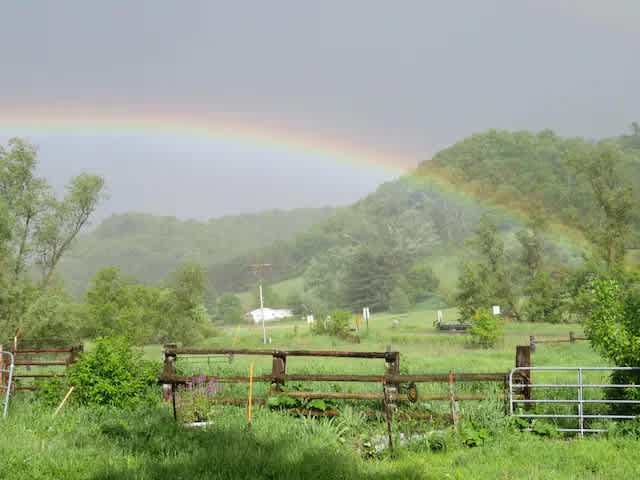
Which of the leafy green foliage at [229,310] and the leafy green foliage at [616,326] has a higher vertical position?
the leafy green foliage at [616,326]

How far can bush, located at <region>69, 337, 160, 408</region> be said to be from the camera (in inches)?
471

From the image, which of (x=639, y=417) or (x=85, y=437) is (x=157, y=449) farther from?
(x=639, y=417)

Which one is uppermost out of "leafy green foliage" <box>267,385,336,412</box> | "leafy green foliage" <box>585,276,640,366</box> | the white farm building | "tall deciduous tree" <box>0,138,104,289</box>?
"tall deciduous tree" <box>0,138,104,289</box>

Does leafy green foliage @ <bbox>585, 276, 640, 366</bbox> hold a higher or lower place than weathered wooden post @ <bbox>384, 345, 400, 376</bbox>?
higher

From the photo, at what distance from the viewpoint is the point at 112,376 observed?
12.2 m

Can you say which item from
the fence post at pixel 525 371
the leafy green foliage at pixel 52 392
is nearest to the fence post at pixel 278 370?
the fence post at pixel 525 371

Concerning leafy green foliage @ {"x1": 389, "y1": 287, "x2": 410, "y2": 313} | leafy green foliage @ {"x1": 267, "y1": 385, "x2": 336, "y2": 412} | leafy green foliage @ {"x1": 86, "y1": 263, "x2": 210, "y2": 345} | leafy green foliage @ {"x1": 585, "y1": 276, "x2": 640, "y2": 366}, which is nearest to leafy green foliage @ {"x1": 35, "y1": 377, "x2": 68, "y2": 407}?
leafy green foliage @ {"x1": 267, "y1": 385, "x2": 336, "y2": 412}

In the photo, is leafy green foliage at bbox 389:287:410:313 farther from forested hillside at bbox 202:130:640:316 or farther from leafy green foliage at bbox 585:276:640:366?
leafy green foliage at bbox 585:276:640:366

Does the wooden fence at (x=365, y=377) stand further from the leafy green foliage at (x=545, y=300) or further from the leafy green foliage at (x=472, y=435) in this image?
the leafy green foliage at (x=545, y=300)

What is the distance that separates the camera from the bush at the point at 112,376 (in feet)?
39.3

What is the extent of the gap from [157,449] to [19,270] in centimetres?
4862

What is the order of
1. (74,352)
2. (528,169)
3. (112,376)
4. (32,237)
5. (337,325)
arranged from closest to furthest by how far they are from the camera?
(112,376) → (74,352) → (32,237) → (337,325) → (528,169)

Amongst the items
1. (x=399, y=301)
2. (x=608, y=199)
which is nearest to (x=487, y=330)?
(x=608, y=199)

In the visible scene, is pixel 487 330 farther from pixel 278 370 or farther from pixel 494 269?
pixel 494 269
